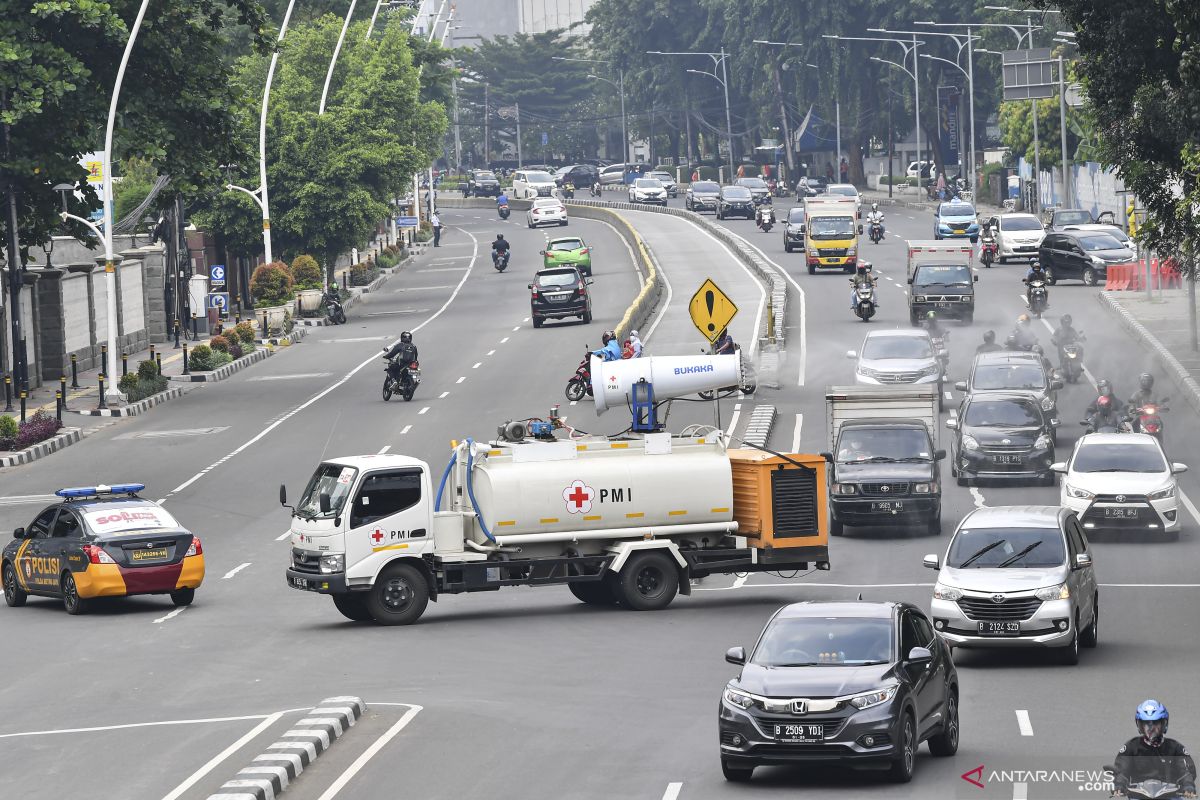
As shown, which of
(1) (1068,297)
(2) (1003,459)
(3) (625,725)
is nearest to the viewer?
(3) (625,725)

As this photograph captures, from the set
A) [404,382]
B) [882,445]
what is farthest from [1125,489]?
[404,382]

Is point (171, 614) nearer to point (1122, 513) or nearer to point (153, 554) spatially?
point (153, 554)

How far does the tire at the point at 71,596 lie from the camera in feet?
87.6

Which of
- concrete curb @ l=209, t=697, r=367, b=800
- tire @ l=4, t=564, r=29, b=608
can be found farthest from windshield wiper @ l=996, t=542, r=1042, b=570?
tire @ l=4, t=564, r=29, b=608

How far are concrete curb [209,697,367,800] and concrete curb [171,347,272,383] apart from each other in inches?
1378

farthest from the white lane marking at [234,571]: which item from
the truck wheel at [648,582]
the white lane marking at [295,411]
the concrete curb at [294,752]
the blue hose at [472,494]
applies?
the concrete curb at [294,752]

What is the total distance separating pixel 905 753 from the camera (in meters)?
15.6

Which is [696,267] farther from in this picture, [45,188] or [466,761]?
[466,761]

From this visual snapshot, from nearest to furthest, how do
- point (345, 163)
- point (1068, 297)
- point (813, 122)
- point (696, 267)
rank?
point (1068, 297)
point (345, 163)
point (696, 267)
point (813, 122)

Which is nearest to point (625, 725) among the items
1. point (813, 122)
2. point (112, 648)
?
point (112, 648)

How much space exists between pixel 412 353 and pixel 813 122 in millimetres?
105763

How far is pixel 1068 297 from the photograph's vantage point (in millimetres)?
62344

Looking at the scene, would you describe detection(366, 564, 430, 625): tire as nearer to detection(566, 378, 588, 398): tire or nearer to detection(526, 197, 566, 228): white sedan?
detection(566, 378, 588, 398): tire

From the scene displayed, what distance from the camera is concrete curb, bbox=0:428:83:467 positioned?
1614 inches
